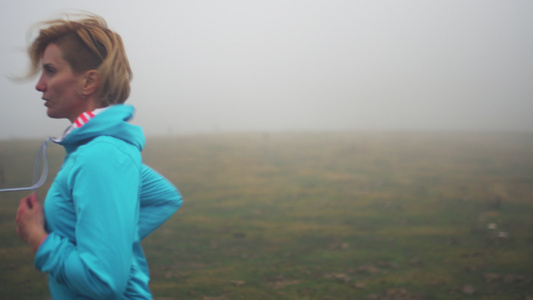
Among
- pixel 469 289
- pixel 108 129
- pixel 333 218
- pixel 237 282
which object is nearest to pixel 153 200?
pixel 108 129

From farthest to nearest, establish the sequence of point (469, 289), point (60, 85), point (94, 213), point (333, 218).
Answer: point (333, 218) → point (469, 289) → point (60, 85) → point (94, 213)

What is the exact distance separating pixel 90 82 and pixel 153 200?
29 centimetres

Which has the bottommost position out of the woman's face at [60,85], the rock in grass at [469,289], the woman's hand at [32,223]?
the rock in grass at [469,289]

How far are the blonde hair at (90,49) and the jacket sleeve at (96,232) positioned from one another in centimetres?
17

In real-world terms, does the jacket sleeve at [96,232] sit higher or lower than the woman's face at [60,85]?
lower

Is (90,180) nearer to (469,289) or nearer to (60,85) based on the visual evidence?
(60,85)

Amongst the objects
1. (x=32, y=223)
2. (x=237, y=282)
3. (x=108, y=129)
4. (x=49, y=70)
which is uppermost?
(x=49, y=70)

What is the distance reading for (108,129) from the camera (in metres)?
0.74

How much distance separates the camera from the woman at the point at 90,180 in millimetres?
669

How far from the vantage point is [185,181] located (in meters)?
6.52

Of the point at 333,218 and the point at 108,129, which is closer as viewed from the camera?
the point at 108,129

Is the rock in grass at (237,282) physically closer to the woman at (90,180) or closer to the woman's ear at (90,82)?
the woman at (90,180)

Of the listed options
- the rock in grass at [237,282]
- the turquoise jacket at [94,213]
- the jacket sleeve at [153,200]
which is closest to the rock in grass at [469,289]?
the rock in grass at [237,282]

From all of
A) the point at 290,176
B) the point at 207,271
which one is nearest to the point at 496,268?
the point at 207,271
